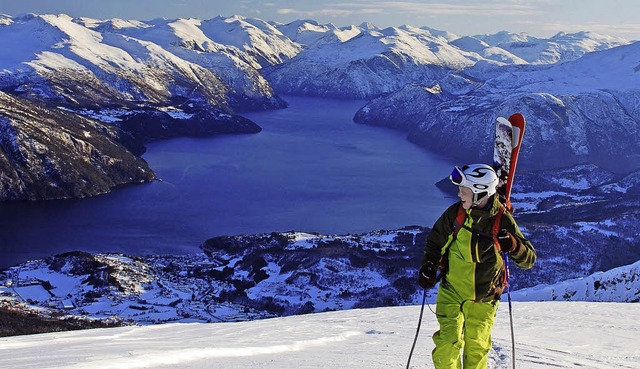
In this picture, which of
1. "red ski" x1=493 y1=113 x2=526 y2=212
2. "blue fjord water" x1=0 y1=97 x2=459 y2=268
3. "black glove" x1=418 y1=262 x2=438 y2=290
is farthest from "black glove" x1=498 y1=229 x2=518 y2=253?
"blue fjord water" x1=0 y1=97 x2=459 y2=268

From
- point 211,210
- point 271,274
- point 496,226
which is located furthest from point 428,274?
point 211,210

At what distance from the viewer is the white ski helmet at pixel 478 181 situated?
9.27m

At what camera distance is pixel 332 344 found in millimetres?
14227

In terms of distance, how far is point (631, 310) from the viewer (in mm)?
19750

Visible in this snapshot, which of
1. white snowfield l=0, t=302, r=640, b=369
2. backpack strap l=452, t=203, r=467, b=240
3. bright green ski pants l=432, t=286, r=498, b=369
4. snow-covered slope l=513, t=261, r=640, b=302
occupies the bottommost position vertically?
snow-covered slope l=513, t=261, r=640, b=302

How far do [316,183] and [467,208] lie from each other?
550 ft

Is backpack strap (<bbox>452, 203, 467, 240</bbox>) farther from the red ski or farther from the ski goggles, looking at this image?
the red ski

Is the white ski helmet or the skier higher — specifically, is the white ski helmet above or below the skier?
above

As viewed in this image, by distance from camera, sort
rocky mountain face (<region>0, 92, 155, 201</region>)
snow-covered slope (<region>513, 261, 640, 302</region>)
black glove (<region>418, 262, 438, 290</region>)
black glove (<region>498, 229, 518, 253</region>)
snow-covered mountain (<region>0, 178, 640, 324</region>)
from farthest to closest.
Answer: rocky mountain face (<region>0, 92, 155, 201</region>) < snow-covered mountain (<region>0, 178, 640, 324</region>) < snow-covered slope (<region>513, 261, 640, 302</region>) < black glove (<region>418, 262, 438, 290</region>) < black glove (<region>498, 229, 518, 253</region>)

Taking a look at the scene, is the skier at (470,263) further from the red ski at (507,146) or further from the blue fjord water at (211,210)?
the blue fjord water at (211,210)

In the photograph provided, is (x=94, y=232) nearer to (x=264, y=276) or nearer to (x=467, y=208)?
(x=264, y=276)

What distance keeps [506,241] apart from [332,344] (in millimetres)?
6051

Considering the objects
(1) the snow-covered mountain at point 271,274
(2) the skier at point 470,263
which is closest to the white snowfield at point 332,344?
(2) the skier at point 470,263

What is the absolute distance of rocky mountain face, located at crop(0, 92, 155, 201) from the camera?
162m
